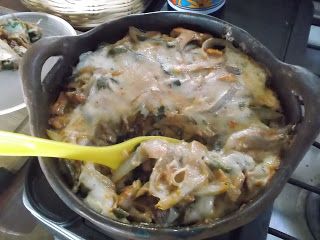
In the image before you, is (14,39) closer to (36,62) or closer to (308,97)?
(36,62)

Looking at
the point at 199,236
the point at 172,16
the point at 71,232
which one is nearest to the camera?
the point at 199,236

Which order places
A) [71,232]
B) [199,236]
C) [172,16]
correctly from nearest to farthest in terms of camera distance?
1. [199,236]
2. [71,232]
3. [172,16]

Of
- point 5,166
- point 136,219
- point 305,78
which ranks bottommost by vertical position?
point 5,166

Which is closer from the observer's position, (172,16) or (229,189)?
(229,189)

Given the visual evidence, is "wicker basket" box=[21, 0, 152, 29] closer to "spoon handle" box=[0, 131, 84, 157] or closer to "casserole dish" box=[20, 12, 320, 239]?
"casserole dish" box=[20, 12, 320, 239]

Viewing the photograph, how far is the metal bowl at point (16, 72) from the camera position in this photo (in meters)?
0.92

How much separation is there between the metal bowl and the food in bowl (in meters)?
0.02

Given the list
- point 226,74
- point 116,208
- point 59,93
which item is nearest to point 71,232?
point 116,208

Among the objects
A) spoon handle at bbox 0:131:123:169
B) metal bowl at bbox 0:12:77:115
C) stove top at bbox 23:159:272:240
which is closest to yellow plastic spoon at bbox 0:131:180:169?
spoon handle at bbox 0:131:123:169

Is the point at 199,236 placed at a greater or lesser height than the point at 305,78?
lesser

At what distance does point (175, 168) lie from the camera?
0.55 metres

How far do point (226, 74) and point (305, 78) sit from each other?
124mm

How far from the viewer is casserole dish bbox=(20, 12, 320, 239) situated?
1.62 ft

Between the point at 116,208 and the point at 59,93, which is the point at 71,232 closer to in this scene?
the point at 116,208
